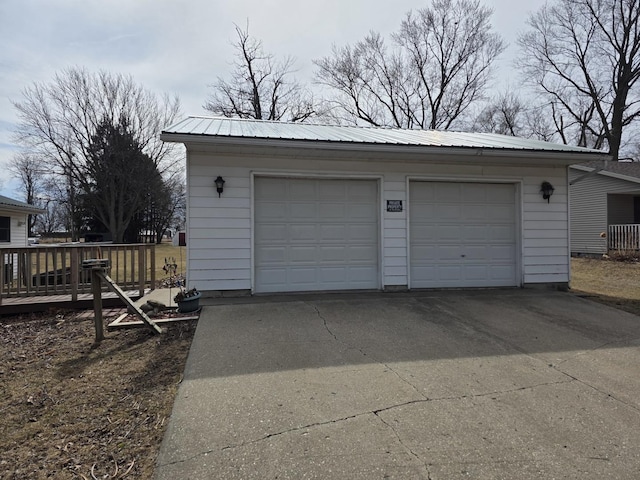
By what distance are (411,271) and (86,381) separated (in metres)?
5.36

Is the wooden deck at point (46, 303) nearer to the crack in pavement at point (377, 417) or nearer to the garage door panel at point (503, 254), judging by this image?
the crack in pavement at point (377, 417)

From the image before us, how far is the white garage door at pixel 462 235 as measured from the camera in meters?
7.07

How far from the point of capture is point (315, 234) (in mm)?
6695

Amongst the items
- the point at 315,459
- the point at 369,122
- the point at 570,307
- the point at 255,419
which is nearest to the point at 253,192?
the point at 255,419

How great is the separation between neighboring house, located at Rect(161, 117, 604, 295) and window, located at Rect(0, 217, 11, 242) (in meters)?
14.2

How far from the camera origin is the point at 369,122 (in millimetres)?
23734

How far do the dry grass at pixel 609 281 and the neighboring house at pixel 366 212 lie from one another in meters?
0.90

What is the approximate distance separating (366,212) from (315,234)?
41.3 inches

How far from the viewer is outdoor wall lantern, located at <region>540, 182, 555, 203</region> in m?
7.22

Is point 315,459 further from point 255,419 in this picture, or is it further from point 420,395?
point 420,395

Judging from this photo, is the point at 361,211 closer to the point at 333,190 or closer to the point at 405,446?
the point at 333,190

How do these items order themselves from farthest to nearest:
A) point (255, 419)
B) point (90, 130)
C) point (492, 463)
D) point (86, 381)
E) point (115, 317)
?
point (90, 130) < point (115, 317) < point (86, 381) < point (255, 419) < point (492, 463)

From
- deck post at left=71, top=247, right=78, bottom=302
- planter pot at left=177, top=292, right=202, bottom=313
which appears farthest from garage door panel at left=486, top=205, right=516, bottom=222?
deck post at left=71, top=247, right=78, bottom=302

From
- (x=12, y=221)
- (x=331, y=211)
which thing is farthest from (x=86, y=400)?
(x=12, y=221)
